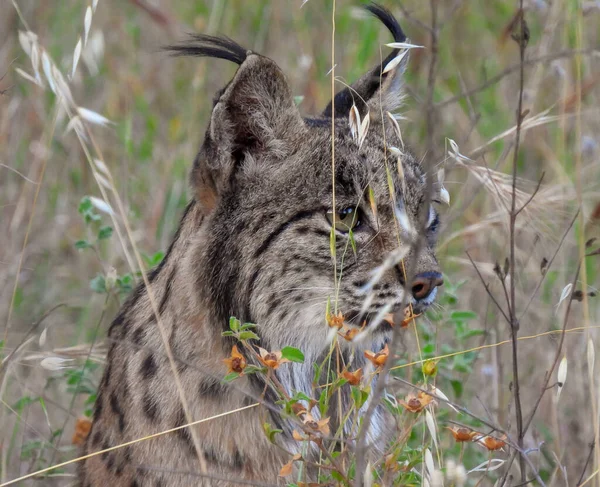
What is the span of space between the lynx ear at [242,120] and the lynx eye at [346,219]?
1.10 feet

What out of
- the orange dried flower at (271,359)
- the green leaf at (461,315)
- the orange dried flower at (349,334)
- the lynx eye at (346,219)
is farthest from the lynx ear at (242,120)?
the green leaf at (461,315)

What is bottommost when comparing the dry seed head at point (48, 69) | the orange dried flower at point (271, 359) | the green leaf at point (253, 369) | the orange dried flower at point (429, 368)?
the orange dried flower at point (429, 368)

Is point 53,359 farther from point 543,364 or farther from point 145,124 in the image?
point 145,124

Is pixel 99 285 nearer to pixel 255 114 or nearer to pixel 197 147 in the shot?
pixel 255 114

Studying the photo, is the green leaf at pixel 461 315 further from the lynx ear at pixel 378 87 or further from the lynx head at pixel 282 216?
the lynx ear at pixel 378 87

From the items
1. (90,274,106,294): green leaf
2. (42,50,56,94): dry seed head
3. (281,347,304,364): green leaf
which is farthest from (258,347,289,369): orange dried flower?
(90,274,106,294): green leaf

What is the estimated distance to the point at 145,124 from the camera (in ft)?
25.9

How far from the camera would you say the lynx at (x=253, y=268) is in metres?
3.74

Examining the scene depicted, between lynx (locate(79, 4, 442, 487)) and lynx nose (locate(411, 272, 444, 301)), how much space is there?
27 mm

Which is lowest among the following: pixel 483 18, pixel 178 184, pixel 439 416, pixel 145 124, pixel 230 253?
pixel 439 416

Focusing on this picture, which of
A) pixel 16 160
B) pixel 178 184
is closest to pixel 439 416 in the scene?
pixel 178 184

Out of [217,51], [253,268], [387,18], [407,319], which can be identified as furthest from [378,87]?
[407,319]

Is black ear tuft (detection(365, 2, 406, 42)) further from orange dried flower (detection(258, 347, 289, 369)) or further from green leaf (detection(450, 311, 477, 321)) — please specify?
orange dried flower (detection(258, 347, 289, 369))

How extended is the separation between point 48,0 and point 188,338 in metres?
5.23
